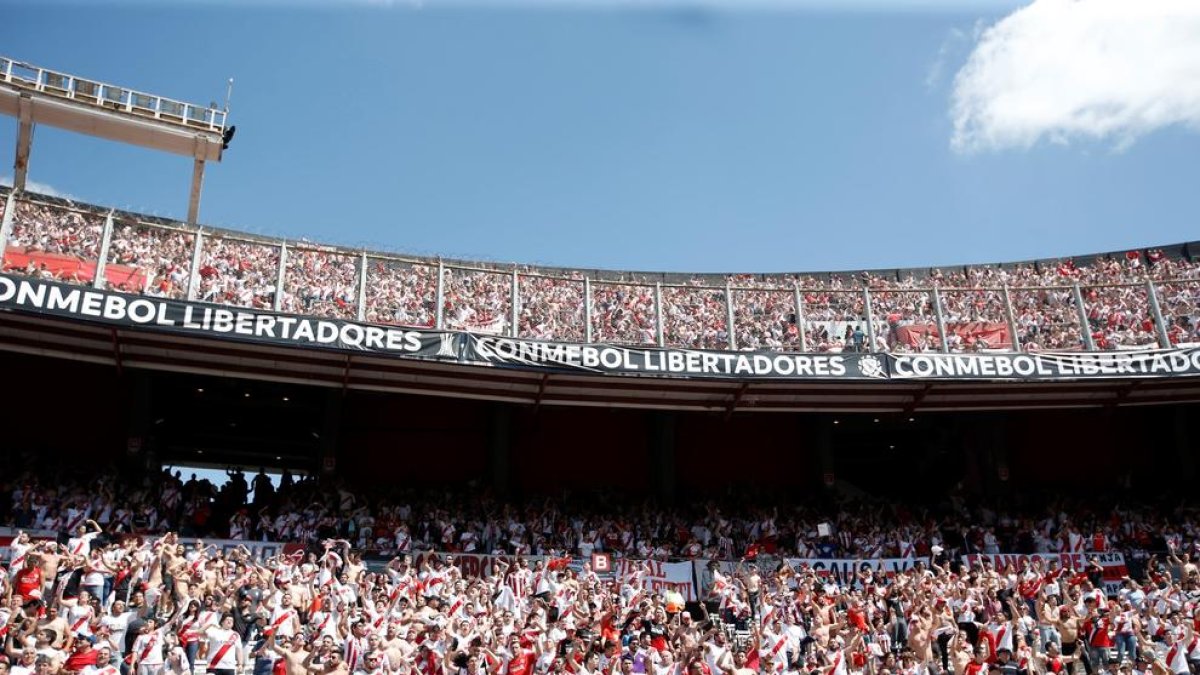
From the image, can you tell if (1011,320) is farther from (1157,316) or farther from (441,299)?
(441,299)

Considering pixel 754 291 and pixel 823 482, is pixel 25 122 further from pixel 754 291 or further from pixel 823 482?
pixel 823 482

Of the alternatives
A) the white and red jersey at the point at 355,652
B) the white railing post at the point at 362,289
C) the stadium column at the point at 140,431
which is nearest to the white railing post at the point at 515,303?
the white railing post at the point at 362,289

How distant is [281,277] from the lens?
72.9 ft

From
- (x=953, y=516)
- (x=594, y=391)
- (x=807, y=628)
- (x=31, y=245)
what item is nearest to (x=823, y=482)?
(x=953, y=516)

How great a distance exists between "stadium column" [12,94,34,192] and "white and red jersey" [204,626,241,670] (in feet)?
66.3

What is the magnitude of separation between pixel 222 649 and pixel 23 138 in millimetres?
21396

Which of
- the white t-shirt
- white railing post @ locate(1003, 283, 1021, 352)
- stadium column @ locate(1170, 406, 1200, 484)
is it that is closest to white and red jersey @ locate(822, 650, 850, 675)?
the white t-shirt

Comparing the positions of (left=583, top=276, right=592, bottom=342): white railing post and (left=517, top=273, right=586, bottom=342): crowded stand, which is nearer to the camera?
(left=517, top=273, right=586, bottom=342): crowded stand

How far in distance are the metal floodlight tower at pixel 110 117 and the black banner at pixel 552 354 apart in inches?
338

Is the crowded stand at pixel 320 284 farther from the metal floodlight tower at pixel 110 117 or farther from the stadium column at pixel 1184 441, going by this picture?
the stadium column at pixel 1184 441

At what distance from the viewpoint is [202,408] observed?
92.2ft

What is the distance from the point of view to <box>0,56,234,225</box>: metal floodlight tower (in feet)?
93.0

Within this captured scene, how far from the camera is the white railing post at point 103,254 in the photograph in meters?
20.4

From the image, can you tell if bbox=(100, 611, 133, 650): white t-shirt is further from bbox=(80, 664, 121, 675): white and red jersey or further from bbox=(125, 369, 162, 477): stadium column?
bbox=(125, 369, 162, 477): stadium column
